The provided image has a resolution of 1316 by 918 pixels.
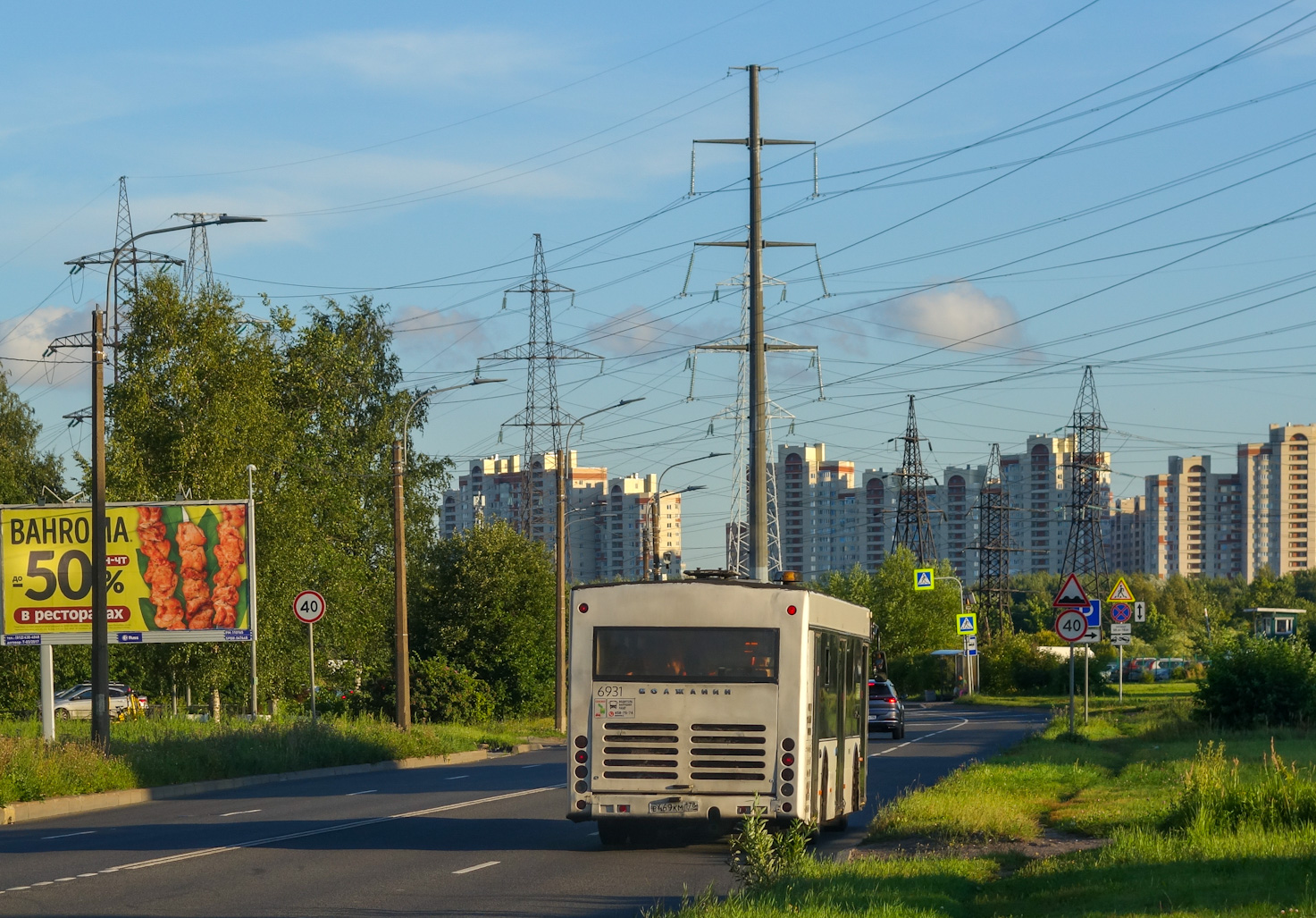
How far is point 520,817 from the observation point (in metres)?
20.7

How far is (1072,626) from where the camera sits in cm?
2991

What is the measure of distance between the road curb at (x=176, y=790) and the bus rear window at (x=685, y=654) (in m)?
10.3

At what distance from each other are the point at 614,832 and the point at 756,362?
18.2m

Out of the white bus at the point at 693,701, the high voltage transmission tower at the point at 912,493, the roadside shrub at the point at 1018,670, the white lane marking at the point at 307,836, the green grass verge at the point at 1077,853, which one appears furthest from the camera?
the high voltage transmission tower at the point at 912,493

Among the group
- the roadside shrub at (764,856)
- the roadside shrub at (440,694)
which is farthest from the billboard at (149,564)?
the roadside shrub at (764,856)

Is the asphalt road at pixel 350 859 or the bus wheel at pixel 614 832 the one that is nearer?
the asphalt road at pixel 350 859

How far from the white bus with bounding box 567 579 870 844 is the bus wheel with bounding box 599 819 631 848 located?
505 mm

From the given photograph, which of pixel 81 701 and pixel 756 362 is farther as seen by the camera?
pixel 81 701

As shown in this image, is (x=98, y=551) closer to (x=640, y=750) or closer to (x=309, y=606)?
(x=309, y=606)

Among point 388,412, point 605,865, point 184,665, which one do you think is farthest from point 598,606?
point 388,412

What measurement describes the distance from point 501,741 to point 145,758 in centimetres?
1479

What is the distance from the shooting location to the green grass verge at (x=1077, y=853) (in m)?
10.7

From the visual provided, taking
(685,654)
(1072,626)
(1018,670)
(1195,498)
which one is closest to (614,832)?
(685,654)

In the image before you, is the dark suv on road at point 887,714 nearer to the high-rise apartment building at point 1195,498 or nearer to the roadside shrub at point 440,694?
the roadside shrub at point 440,694
